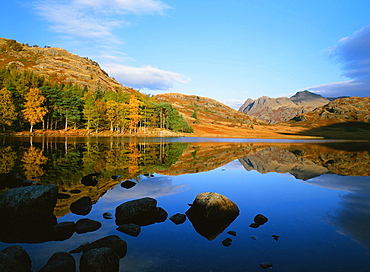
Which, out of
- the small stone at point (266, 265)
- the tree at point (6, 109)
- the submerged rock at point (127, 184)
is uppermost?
the tree at point (6, 109)

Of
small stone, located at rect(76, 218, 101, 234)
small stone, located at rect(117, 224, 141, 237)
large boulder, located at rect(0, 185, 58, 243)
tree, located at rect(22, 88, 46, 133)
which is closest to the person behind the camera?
large boulder, located at rect(0, 185, 58, 243)

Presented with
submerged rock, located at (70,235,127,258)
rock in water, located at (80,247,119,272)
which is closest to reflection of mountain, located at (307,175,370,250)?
submerged rock, located at (70,235,127,258)

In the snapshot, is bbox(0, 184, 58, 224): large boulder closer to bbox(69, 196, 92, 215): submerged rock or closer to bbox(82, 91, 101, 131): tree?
bbox(69, 196, 92, 215): submerged rock

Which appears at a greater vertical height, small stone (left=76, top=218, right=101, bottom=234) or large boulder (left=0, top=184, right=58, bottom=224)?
large boulder (left=0, top=184, right=58, bottom=224)

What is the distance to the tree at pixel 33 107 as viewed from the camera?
87312mm

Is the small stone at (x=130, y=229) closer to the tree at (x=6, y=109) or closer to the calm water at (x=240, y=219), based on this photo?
the calm water at (x=240, y=219)

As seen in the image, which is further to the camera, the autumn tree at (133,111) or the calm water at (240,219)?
the autumn tree at (133,111)

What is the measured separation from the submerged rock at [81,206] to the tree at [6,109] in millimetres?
83335

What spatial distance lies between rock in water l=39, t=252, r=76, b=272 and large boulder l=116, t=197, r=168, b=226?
Result: 4.42 metres

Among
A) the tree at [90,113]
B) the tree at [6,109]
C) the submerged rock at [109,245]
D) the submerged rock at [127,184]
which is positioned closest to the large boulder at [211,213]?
the submerged rock at [109,245]

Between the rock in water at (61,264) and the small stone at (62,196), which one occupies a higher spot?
the rock in water at (61,264)

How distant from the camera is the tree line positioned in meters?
87.9

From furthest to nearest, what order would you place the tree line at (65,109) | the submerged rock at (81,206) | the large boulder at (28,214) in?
the tree line at (65,109) → the submerged rock at (81,206) → the large boulder at (28,214)

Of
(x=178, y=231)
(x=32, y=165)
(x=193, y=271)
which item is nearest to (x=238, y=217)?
(x=178, y=231)
